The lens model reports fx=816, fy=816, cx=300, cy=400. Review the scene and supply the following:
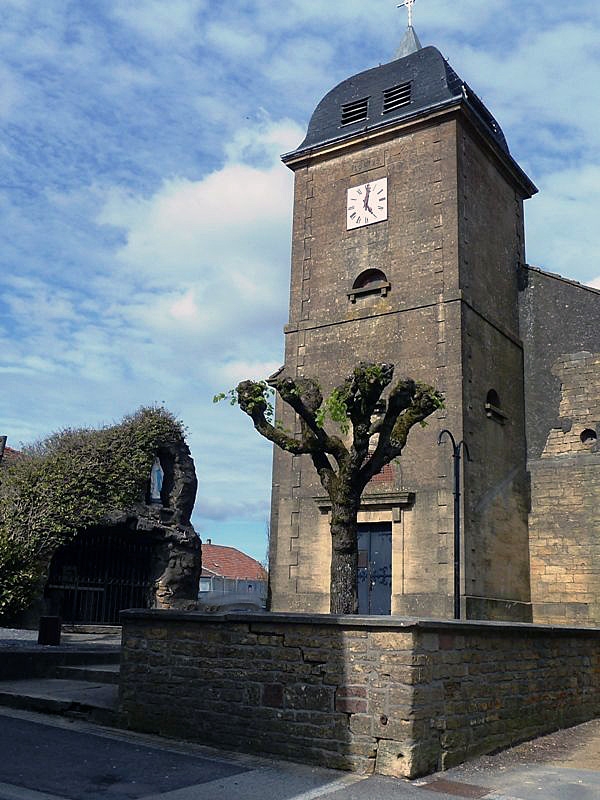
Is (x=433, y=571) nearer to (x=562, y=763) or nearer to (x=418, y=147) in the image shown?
(x=562, y=763)

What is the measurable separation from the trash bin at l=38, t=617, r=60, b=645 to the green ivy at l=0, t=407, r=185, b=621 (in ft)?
13.9

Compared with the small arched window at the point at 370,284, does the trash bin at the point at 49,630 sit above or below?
below

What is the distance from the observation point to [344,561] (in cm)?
1060

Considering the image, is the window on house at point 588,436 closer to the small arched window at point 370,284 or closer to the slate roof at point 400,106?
the small arched window at point 370,284

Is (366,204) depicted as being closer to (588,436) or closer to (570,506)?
(588,436)

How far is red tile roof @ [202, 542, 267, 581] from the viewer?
53.9m

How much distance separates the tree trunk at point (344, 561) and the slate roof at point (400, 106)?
36.6 ft

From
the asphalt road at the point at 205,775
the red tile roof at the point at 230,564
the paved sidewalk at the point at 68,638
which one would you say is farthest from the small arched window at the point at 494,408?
the red tile roof at the point at 230,564

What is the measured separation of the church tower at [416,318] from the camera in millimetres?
16406

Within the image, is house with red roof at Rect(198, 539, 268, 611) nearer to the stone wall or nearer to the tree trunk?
the stone wall

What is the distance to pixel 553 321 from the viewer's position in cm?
1911

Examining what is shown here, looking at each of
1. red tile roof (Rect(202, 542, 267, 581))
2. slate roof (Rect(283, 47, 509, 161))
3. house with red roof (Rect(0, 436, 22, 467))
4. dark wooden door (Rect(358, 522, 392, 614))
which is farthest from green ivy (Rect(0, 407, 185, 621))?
red tile roof (Rect(202, 542, 267, 581))

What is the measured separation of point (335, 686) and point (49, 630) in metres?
7.47

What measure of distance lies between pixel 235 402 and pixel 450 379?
646 centimetres
